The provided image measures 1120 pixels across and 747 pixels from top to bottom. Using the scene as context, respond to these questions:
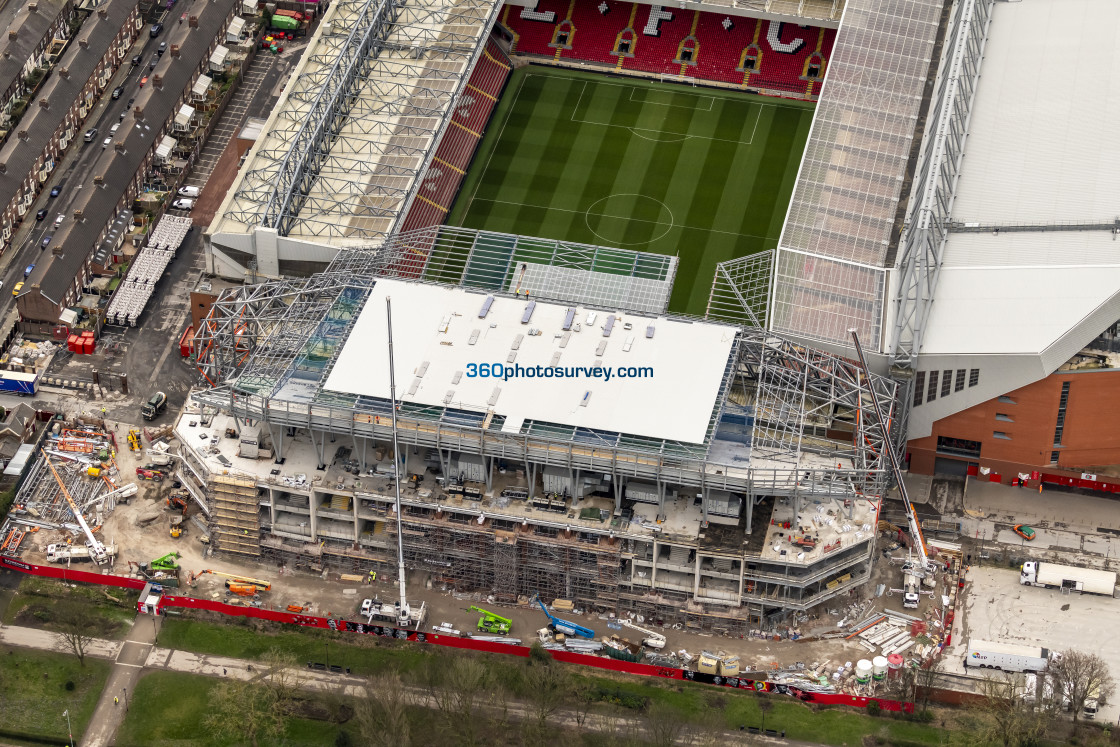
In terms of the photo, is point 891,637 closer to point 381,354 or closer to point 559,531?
point 559,531

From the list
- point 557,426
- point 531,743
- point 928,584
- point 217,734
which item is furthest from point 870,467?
point 217,734

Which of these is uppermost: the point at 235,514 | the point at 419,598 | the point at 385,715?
the point at 235,514

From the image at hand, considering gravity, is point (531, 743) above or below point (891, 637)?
below

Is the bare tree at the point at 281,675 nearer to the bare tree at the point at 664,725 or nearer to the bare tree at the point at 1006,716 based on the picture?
the bare tree at the point at 664,725

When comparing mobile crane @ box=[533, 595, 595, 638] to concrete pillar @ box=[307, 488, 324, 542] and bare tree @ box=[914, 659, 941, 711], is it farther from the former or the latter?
bare tree @ box=[914, 659, 941, 711]

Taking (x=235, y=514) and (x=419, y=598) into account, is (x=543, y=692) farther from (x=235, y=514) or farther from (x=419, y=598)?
(x=235, y=514)

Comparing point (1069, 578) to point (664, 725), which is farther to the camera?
point (1069, 578)

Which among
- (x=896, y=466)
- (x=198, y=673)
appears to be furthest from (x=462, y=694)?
(x=896, y=466)
